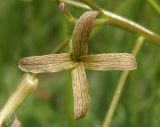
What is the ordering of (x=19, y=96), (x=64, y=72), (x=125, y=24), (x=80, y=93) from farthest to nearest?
(x=64, y=72) → (x=125, y=24) → (x=19, y=96) → (x=80, y=93)

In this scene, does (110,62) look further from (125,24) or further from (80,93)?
(125,24)

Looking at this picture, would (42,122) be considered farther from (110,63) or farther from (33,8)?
(110,63)

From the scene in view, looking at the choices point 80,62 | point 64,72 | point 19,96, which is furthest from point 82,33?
point 64,72

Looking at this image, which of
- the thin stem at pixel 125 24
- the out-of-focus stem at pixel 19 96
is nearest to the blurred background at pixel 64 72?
the thin stem at pixel 125 24

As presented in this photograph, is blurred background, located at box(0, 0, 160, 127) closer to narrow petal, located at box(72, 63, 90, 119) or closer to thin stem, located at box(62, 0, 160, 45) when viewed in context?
thin stem, located at box(62, 0, 160, 45)

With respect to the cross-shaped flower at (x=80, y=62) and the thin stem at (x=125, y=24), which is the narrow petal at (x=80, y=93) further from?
the thin stem at (x=125, y=24)

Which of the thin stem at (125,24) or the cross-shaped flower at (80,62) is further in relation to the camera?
the thin stem at (125,24)

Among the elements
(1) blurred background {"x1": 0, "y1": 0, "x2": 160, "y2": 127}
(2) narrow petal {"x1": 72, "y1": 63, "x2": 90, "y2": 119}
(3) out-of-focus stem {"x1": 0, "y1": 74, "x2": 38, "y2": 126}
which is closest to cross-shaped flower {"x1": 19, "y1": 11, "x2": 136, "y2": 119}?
(2) narrow petal {"x1": 72, "y1": 63, "x2": 90, "y2": 119}
